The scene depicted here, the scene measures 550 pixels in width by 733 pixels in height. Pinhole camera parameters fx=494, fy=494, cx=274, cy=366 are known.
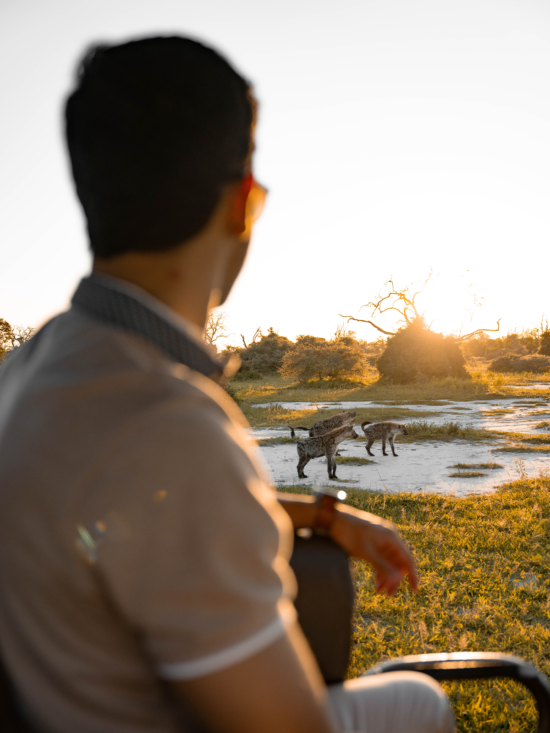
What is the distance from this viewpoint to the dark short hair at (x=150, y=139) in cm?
75

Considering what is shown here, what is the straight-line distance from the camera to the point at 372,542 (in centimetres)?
136

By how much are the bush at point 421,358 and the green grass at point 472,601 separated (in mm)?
16339

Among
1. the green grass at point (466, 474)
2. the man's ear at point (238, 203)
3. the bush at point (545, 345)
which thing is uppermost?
the bush at point (545, 345)

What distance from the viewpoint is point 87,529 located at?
0.57m

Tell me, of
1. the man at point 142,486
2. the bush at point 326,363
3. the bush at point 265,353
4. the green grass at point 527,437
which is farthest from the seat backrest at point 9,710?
the bush at point 265,353

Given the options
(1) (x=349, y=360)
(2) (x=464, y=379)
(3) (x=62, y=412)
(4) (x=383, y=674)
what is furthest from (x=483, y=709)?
(1) (x=349, y=360)

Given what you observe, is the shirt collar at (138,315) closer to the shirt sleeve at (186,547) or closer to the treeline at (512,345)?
the shirt sleeve at (186,547)

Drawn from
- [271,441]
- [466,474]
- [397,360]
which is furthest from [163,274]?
[397,360]

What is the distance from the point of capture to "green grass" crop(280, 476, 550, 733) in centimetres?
252

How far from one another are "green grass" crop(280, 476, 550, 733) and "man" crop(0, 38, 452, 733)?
233 cm

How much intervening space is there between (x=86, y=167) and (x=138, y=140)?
0.32 feet

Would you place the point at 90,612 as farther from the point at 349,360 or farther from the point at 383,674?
the point at 349,360

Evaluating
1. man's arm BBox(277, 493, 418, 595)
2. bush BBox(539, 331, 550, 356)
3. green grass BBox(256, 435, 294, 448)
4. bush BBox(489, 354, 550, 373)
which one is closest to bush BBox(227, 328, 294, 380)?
bush BBox(489, 354, 550, 373)

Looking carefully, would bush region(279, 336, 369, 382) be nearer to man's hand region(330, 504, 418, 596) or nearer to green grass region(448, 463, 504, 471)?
green grass region(448, 463, 504, 471)
